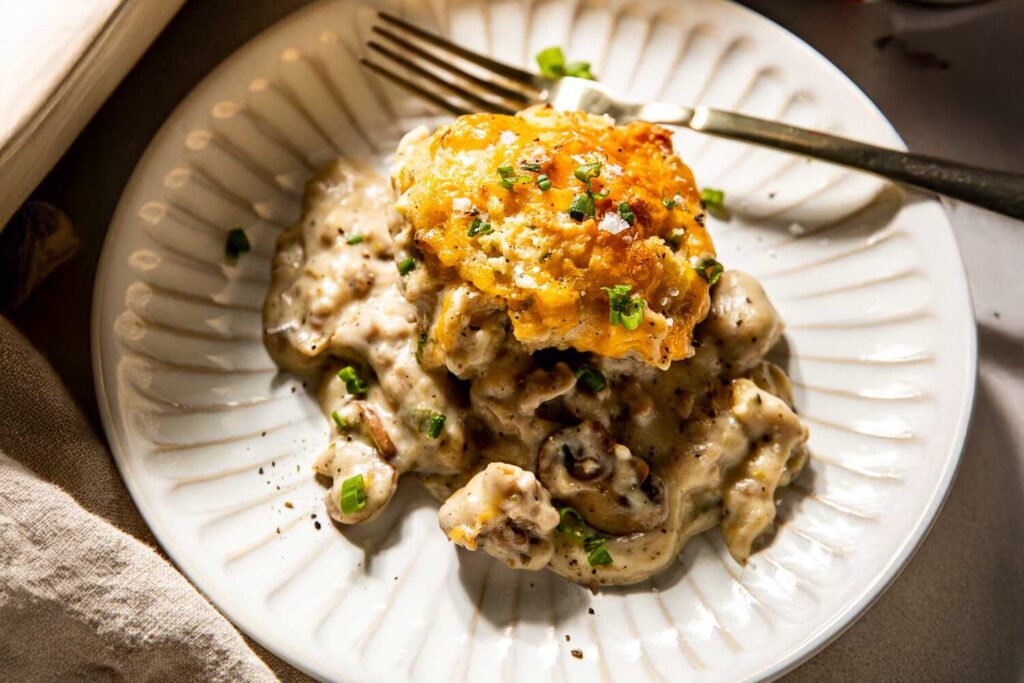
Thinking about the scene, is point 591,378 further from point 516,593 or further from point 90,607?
→ point 90,607

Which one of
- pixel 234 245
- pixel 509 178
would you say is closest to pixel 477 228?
pixel 509 178

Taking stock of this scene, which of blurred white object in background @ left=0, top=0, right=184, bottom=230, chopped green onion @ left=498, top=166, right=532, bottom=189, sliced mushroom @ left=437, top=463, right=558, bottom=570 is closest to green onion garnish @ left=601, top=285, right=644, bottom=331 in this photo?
chopped green onion @ left=498, top=166, right=532, bottom=189

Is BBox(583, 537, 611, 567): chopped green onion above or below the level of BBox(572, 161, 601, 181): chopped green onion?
below

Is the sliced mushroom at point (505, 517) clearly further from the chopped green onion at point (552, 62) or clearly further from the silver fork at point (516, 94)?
the chopped green onion at point (552, 62)

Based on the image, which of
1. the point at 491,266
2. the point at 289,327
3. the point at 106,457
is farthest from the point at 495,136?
the point at 106,457

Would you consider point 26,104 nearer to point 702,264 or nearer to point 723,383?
point 702,264

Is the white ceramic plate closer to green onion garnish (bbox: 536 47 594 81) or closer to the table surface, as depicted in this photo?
green onion garnish (bbox: 536 47 594 81)

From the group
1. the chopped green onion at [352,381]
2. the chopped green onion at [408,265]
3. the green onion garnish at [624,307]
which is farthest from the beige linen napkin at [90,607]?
the green onion garnish at [624,307]
